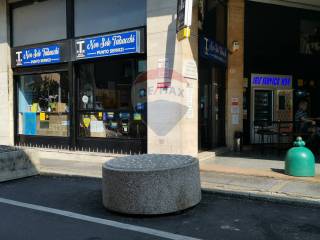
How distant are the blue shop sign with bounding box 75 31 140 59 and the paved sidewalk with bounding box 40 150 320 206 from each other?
3018 mm

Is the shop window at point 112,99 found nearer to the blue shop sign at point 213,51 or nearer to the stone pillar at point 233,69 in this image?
the blue shop sign at point 213,51

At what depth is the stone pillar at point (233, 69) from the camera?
43.8 ft

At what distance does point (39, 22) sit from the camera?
13672mm

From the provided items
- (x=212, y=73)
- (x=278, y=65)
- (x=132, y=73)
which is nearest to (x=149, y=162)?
(x=132, y=73)

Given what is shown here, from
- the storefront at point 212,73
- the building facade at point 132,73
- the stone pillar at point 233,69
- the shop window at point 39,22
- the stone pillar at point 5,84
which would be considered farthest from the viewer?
the stone pillar at point 5,84

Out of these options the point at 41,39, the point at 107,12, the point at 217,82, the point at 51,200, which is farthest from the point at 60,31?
the point at 51,200

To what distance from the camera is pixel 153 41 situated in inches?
418

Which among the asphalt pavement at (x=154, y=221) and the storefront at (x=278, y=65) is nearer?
the asphalt pavement at (x=154, y=221)

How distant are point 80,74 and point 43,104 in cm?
205

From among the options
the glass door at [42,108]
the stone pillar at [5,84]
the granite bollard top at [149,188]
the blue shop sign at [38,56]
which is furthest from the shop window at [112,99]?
the granite bollard top at [149,188]

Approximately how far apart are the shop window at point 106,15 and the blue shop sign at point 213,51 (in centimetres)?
171

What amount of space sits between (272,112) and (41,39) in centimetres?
824

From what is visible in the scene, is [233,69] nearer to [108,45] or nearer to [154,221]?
[108,45]

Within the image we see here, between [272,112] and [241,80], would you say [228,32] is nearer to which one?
[241,80]
